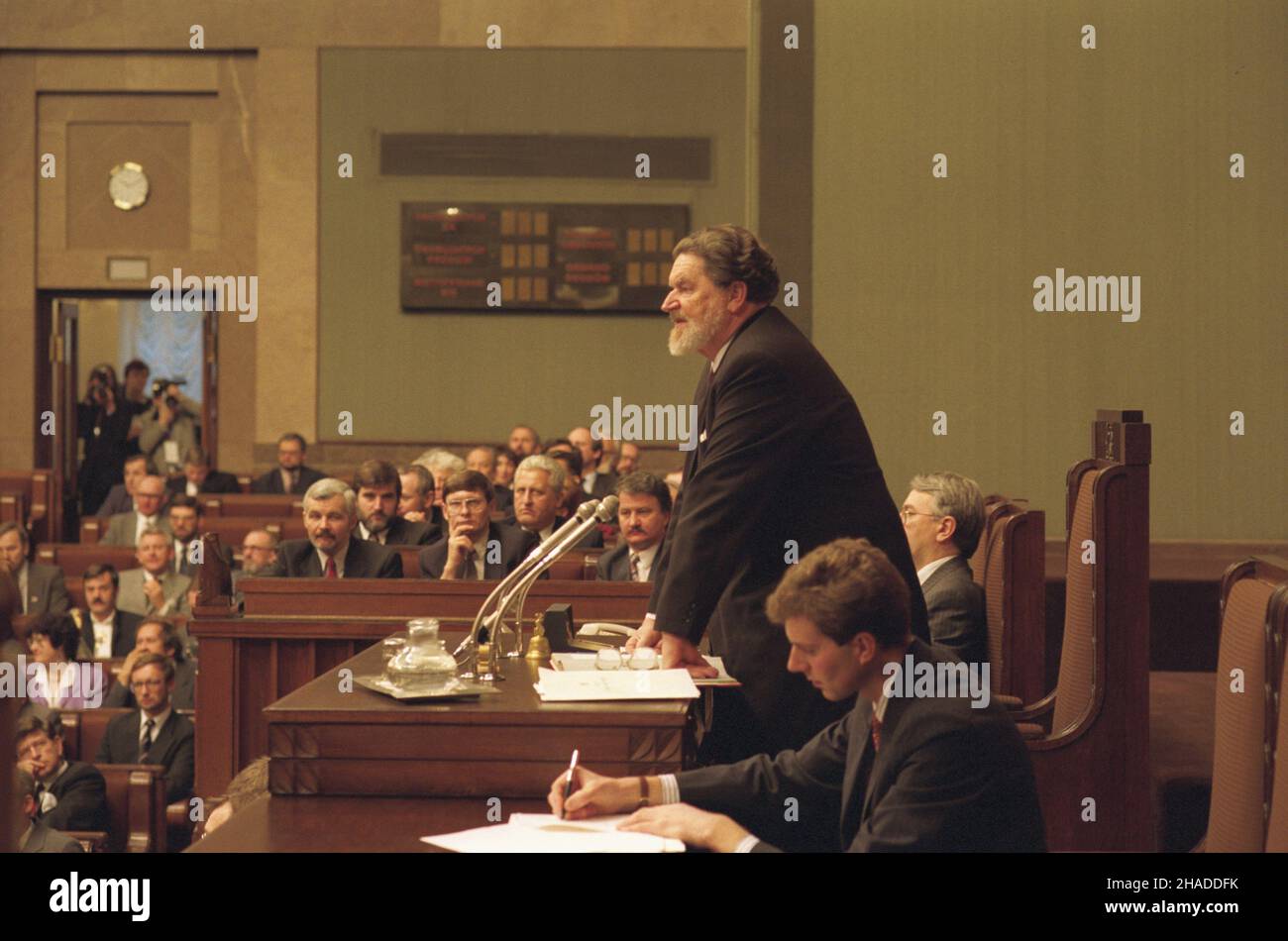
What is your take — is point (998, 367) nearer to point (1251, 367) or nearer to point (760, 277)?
point (1251, 367)

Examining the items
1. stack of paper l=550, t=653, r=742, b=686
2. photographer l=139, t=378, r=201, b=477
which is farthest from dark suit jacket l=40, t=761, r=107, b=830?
photographer l=139, t=378, r=201, b=477

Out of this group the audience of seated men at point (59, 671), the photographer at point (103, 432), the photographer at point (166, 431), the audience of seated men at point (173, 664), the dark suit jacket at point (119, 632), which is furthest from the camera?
the photographer at point (166, 431)

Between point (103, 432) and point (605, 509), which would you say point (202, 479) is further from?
point (605, 509)

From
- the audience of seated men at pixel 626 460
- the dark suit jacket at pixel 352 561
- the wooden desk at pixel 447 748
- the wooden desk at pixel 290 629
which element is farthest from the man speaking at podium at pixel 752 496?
the audience of seated men at pixel 626 460

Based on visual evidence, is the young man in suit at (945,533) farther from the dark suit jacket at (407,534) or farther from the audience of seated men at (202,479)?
the audience of seated men at (202,479)

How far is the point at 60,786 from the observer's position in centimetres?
507

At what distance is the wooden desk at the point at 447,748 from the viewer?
2.28 meters

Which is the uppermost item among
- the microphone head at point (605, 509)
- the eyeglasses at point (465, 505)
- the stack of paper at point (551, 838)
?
the microphone head at point (605, 509)

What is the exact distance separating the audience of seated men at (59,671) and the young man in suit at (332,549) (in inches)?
47.0

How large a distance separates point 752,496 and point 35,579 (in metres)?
6.29

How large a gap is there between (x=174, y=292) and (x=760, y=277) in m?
11.0

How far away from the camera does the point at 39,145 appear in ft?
42.6

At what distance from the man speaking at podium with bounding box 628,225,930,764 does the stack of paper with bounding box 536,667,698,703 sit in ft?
0.67
